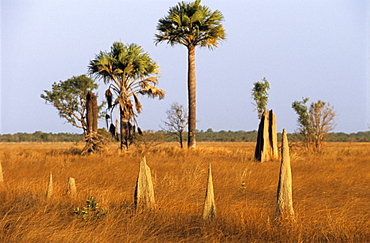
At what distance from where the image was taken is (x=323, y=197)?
371 inches

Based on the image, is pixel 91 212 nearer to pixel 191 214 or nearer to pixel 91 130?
pixel 191 214

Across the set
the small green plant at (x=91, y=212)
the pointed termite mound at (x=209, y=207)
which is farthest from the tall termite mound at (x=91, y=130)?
the pointed termite mound at (x=209, y=207)

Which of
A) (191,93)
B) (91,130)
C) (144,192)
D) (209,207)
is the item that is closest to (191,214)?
(209,207)

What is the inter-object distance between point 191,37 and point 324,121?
42.6 feet

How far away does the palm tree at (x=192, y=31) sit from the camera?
2589 cm

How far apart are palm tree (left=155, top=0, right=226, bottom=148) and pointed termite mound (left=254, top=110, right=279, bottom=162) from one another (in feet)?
24.6

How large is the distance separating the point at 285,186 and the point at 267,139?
12.8 meters

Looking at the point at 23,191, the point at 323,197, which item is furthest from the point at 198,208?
the point at 23,191

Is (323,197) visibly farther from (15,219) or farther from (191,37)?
(191,37)

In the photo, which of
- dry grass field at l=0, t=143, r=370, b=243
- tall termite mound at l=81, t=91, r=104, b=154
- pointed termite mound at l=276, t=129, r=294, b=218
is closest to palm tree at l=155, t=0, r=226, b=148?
tall termite mound at l=81, t=91, r=104, b=154

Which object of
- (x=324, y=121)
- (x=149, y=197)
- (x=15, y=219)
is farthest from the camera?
(x=324, y=121)

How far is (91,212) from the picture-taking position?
22.7ft

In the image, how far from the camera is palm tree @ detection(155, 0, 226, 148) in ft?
84.9

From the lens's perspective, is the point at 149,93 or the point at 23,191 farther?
the point at 149,93
